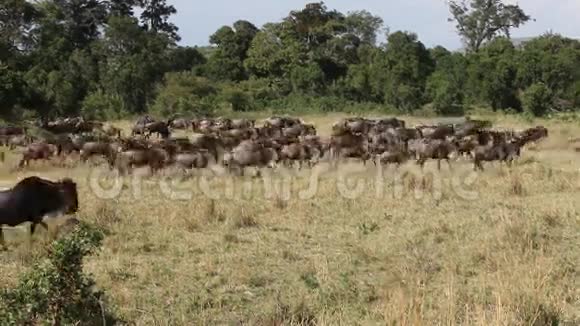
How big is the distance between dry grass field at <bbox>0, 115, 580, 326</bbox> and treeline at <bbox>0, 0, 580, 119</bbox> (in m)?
23.3

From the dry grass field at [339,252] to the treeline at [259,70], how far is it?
76.4 ft

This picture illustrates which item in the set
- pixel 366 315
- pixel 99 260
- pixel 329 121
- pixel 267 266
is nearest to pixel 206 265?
pixel 267 266

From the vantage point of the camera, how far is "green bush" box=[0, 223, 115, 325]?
483 centimetres

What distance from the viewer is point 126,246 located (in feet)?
26.9

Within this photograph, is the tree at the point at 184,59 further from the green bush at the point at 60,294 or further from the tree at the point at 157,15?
the green bush at the point at 60,294

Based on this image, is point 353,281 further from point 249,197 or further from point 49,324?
point 249,197

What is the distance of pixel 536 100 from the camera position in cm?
3516

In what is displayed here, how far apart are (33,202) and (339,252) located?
3.58 m

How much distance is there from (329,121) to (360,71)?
11.8 m

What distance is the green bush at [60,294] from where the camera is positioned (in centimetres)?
483

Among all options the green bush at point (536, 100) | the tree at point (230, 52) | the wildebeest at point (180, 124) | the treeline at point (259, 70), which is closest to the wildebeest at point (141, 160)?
the wildebeest at point (180, 124)

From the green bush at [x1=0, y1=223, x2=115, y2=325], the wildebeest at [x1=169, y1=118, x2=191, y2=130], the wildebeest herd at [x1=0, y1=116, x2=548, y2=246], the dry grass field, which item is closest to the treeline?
the wildebeest at [x1=169, y1=118, x2=191, y2=130]

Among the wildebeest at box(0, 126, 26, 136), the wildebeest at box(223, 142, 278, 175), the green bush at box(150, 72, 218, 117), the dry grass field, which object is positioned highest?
the green bush at box(150, 72, 218, 117)

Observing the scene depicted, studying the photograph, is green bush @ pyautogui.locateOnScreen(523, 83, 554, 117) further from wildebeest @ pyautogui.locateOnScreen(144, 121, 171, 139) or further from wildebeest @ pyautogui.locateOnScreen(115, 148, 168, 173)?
wildebeest @ pyautogui.locateOnScreen(115, 148, 168, 173)
